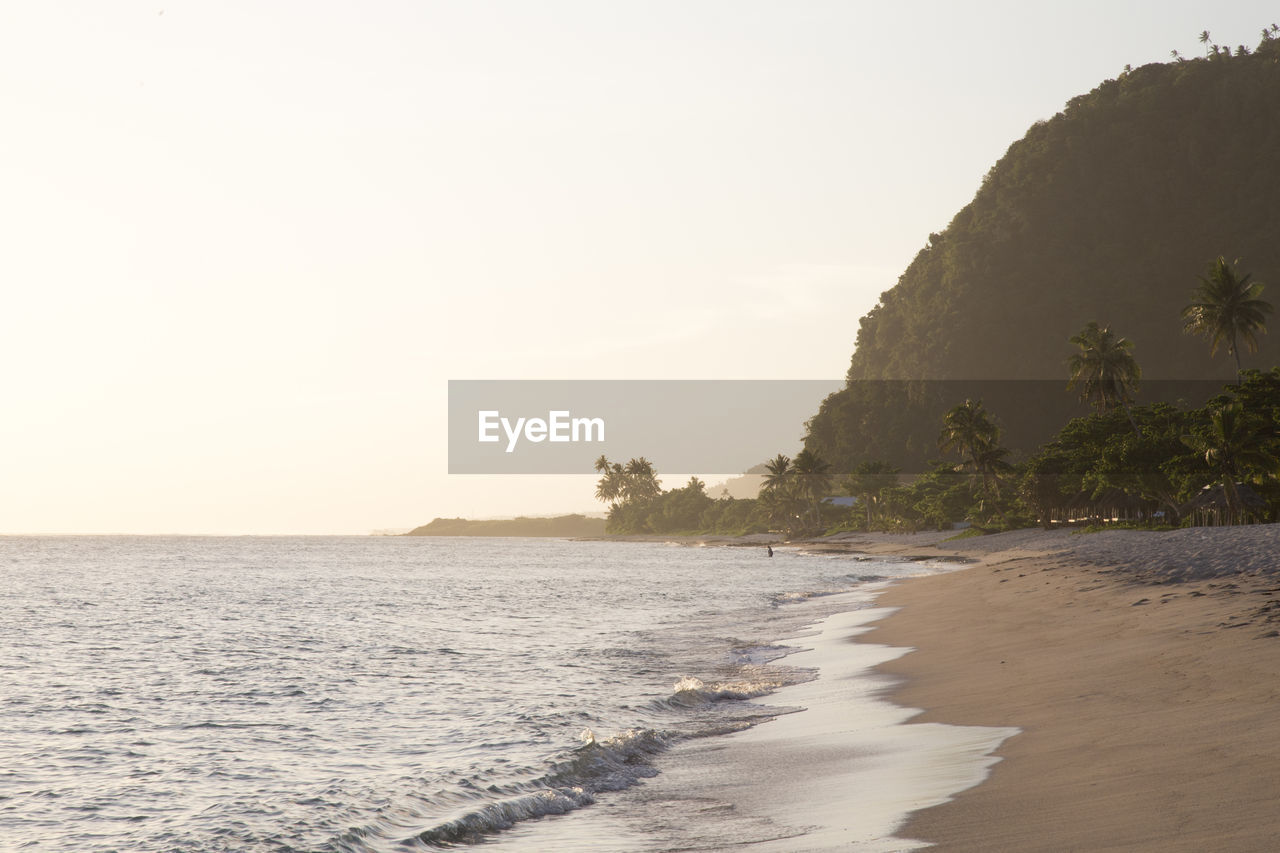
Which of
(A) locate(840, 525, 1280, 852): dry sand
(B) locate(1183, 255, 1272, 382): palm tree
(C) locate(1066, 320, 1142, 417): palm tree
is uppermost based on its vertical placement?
(B) locate(1183, 255, 1272, 382): palm tree

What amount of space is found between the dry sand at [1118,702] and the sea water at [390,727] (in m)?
2.55

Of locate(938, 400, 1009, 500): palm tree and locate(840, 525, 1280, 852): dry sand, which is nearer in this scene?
locate(840, 525, 1280, 852): dry sand

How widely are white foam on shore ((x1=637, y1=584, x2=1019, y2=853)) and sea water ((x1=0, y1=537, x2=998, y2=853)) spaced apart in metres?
0.21

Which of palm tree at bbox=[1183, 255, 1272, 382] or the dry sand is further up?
palm tree at bbox=[1183, 255, 1272, 382]

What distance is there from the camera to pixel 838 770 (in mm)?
13055

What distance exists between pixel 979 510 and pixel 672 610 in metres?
78.6

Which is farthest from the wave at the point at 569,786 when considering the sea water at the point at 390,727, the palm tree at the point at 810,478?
the palm tree at the point at 810,478

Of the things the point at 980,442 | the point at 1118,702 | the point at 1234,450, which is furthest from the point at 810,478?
the point at 1118,702

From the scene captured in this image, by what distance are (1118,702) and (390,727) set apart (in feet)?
41.8

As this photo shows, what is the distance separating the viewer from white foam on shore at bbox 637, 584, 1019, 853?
10273 mm

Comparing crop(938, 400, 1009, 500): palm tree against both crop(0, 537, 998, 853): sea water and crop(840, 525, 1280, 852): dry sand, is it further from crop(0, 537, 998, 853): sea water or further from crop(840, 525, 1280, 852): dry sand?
crop(840, 525, 1280, 852): dry sand

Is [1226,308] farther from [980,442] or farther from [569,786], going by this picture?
[569,786]

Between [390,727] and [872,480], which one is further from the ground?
[872,480]

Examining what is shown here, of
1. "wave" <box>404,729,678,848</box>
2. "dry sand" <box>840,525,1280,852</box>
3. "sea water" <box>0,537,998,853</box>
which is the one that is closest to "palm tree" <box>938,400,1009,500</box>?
"sea water" <box>0,537,998,853</box>
